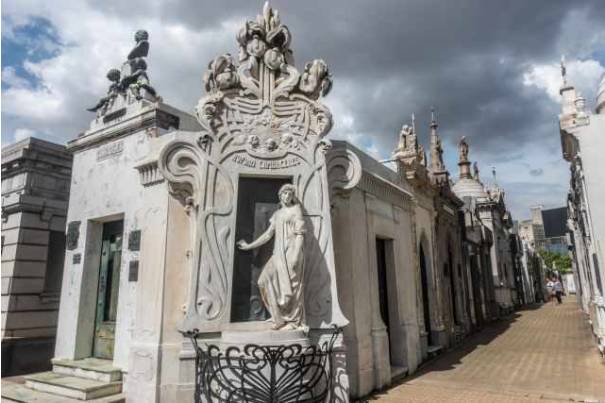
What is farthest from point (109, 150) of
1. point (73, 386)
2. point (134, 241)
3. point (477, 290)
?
point (477, 290)

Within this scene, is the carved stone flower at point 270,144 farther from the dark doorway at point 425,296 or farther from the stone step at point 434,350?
the stone step at point 434,350

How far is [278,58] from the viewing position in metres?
6.62

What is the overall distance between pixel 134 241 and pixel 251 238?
2.07 m

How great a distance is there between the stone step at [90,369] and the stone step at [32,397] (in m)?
0.34

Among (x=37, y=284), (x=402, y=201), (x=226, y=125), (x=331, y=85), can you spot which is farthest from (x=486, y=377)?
(x=37, y=284)

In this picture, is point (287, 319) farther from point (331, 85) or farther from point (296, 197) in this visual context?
point (331, 85)

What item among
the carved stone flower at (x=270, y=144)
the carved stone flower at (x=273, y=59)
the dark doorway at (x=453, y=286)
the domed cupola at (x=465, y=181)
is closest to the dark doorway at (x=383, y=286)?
the carved stone flower at (x=270, y=144)

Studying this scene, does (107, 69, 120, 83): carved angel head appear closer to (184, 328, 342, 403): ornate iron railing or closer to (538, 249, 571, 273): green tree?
(184, 328, 342, 403): ornate iron railing

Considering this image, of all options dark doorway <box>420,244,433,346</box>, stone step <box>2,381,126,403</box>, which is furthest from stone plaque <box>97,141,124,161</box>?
dark doorway <box>420,244,433,346</box>

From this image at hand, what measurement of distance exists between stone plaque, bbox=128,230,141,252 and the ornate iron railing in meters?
1.98

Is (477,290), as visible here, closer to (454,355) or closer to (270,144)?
(454,355)

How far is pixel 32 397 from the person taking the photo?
6039 mm

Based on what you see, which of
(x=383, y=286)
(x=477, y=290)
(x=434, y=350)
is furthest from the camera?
(x=477, y=290)

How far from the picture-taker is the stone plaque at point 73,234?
7.55m
